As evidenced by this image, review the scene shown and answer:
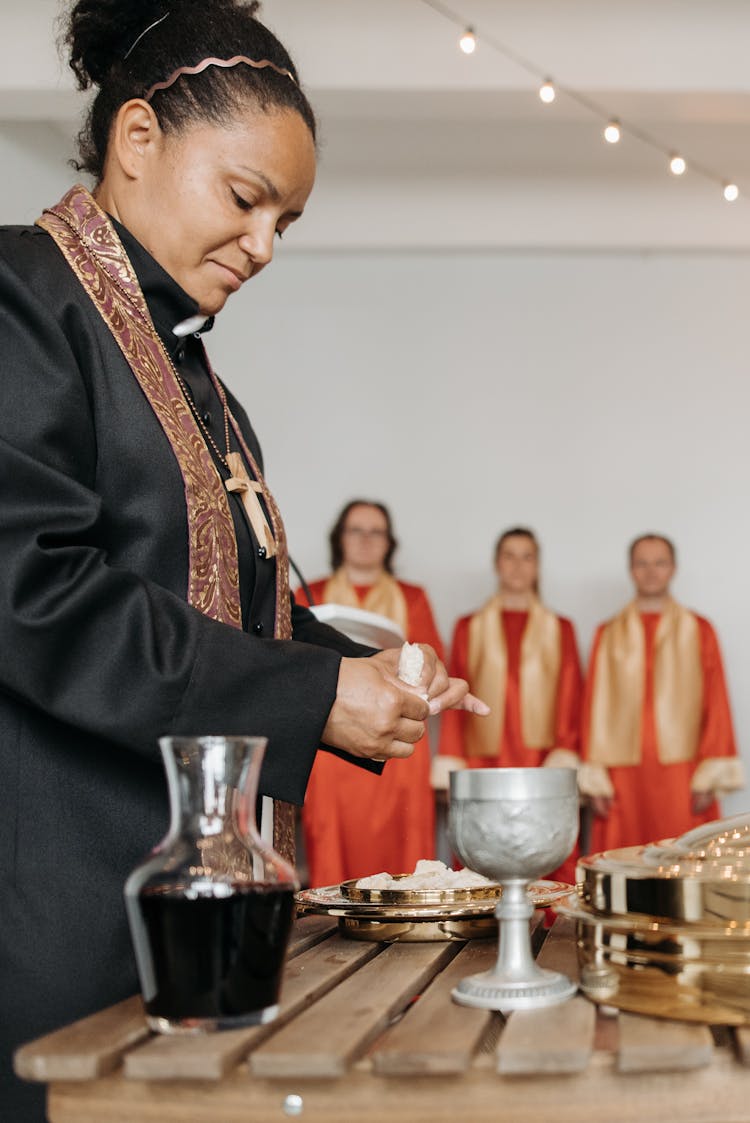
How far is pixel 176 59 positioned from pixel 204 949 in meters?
0.89

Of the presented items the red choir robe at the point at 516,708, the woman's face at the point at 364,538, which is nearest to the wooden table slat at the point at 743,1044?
the red choir robe at the point at 516,708

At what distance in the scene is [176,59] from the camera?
4.18 feet

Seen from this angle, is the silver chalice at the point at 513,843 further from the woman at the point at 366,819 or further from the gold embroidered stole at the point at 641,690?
the gold embroidered stole at the point at 641,690

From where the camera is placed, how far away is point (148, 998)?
2.69 feet

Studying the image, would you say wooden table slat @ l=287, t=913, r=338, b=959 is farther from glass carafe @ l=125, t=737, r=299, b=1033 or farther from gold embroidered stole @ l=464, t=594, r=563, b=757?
gold embroidered stole @ l=464, t=594, r=563, b=757

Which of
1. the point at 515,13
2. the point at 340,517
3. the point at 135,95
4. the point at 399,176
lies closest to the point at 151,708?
the point at 135,95

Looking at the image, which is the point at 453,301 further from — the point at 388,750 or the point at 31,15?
the point at 388,750

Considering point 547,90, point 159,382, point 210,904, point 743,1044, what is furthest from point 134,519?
point 547,90

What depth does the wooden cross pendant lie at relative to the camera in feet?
Answer: 4.25

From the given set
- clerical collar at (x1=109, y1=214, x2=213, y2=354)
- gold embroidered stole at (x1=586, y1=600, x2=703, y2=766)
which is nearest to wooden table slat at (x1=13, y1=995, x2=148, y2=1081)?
clerical collar at (x1=109, y1=214, x2=213, y2=354)

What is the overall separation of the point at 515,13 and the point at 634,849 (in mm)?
3614

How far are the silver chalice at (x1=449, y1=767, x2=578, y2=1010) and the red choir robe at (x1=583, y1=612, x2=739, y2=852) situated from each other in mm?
4310

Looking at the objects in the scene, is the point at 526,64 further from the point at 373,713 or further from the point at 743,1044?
the point at 743,1044

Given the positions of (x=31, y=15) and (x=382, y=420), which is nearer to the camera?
(x=31, y=15)
